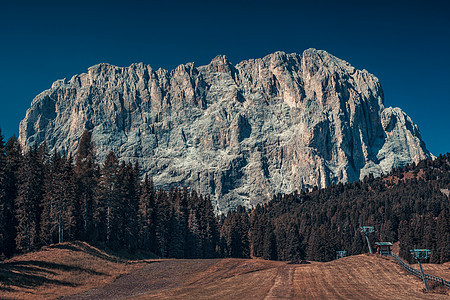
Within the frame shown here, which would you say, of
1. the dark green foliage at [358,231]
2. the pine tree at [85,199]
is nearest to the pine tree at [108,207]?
the pine tree at [85,199]

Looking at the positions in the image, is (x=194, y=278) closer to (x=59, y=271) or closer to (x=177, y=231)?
(x=59, y=271)

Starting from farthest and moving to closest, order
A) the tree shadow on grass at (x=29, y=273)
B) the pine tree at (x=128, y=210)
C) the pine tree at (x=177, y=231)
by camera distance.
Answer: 1. the pine tree at (x=177, y=231)
2. the pine tree at (x=128, y=210)
3. the tree shadow on grass at (x=29, y=273)

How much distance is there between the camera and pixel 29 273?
46688 millimetres

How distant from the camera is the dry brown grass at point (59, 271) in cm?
4225

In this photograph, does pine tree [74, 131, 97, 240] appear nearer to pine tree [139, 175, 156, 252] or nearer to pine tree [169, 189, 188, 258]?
pine tree [139, 175, 156, 252]

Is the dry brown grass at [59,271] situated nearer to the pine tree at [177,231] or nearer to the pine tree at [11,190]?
the pine tree at [11,190]

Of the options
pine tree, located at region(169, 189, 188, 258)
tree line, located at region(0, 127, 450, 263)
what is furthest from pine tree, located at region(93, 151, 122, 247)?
pine tree, located at region(169, 189, 188, 258)

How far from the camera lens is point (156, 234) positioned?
93.4m

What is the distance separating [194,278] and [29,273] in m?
20.2

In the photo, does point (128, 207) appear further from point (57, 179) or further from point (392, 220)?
point (392, 220)

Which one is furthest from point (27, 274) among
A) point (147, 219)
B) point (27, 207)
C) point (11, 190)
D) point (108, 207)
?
point (147, 219)

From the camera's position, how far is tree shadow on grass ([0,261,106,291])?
42.4m

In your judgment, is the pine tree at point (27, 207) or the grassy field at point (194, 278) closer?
the grassy field at point (194, 278)

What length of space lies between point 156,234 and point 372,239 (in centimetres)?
8625
